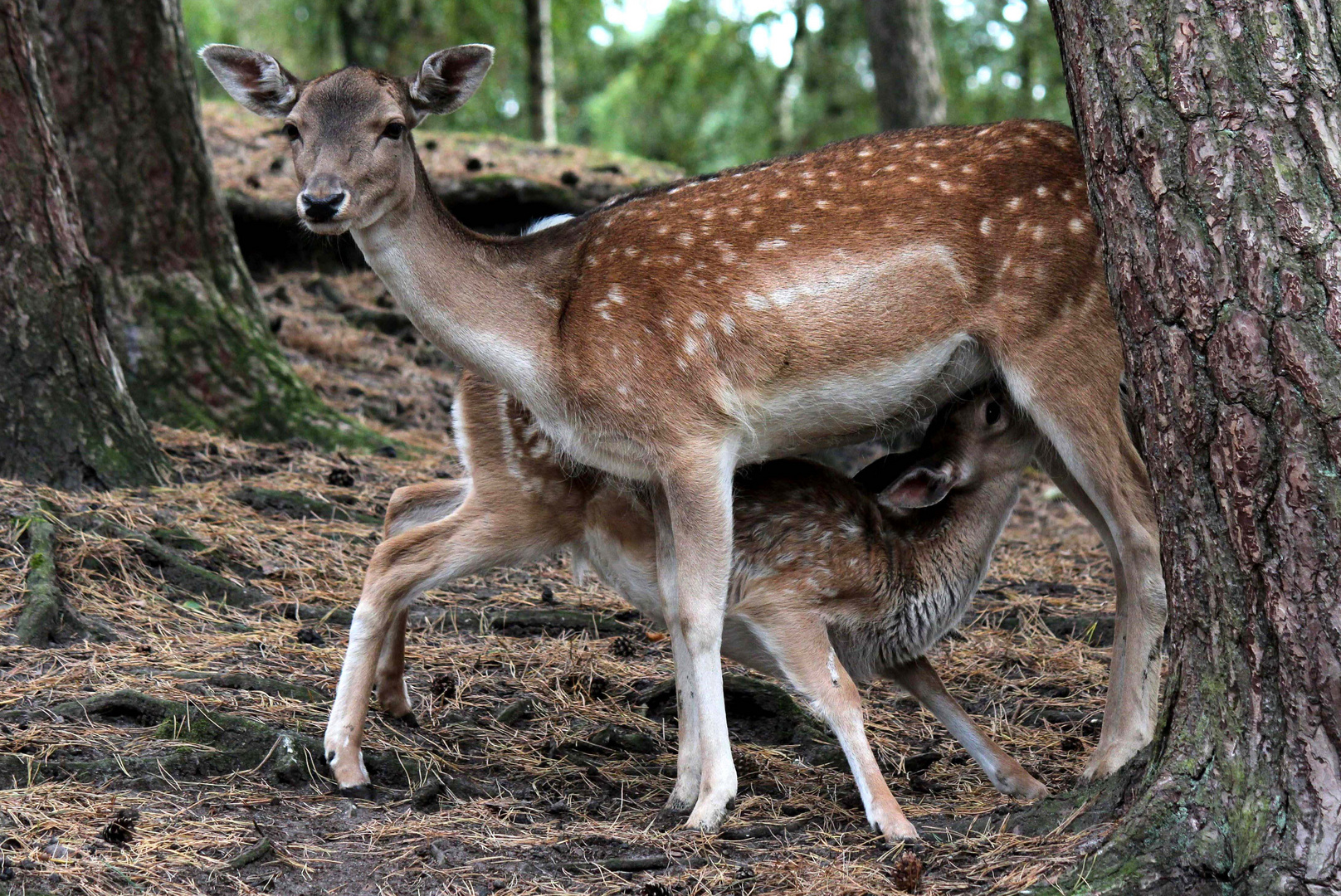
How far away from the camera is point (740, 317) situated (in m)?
4.53

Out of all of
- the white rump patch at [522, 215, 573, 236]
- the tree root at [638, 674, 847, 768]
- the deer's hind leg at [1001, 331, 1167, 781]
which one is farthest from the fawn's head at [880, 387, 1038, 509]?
the white rump patch at [522, 215, 573, 236]

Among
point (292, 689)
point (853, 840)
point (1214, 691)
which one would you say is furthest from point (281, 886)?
point (1214, 691)

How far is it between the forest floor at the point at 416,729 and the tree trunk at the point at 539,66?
10273 millimetres

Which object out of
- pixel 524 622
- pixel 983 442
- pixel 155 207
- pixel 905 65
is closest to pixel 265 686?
pixel 524 622

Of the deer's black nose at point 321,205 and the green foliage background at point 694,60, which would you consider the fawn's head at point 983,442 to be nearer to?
the deer's black nose at point 321,205

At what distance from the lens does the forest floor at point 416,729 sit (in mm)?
3527

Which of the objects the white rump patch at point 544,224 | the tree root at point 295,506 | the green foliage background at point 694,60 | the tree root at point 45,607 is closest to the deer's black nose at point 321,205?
the white rump patch at point 544,224

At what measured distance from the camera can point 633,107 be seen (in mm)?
18281

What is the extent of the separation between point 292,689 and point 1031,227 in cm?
→ 299

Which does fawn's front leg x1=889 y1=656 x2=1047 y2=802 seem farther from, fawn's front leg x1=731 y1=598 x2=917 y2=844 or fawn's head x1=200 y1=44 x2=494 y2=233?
fawn's head x1=200 y1=44 x2=494 y2=233

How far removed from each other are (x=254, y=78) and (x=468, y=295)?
1.10 meters

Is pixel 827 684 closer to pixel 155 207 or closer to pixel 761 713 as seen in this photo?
pixel 761 713

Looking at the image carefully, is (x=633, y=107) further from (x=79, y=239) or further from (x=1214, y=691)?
(x=1214, y=691)

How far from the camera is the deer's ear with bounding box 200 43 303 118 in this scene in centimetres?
468
